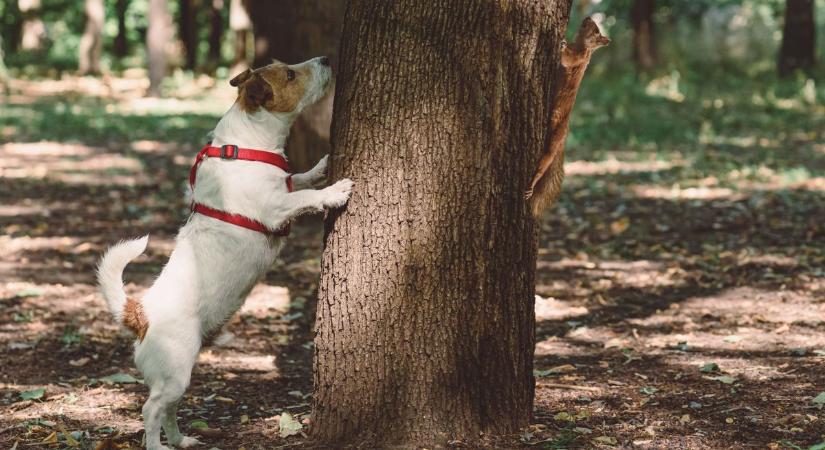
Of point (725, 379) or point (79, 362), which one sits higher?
point (725, 379)

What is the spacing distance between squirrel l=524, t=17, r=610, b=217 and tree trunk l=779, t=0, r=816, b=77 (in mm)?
16351

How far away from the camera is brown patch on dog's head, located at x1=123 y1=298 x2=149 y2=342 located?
12.6ft

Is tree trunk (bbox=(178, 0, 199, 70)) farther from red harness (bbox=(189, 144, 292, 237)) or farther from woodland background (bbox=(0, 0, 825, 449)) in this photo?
red harness (bbox=(189, 144, 292, 237))

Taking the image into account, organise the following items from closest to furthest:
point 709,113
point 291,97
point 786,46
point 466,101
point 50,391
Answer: point 466,101 < point 291,97 < point 50,391 < point 709,113 < point 786,46

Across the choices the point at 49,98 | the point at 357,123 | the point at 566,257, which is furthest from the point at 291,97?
the point at 49,98

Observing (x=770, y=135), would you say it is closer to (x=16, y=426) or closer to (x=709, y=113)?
(x=709, y=113)

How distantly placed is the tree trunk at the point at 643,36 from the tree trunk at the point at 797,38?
13.8 ft

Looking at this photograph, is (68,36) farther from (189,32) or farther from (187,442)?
(187,442)

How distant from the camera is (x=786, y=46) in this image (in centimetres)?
1869

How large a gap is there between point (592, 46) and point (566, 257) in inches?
161

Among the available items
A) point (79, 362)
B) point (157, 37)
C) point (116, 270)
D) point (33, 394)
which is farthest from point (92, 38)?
point (116, 270)

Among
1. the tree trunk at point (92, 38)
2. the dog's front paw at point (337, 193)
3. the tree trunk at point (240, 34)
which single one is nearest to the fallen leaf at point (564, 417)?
the dog's front paw at point (337, 193)

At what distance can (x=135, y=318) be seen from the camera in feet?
12.7

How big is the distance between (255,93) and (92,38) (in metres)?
25.7
